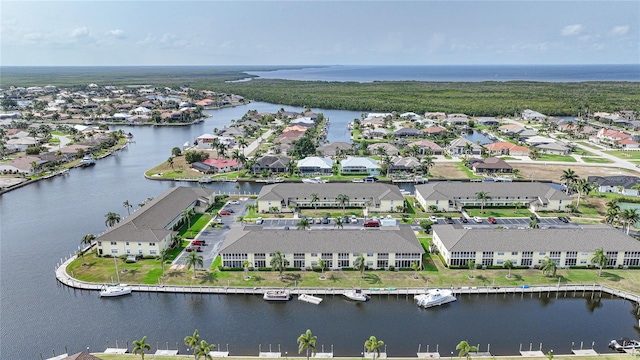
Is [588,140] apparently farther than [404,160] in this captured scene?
Yes

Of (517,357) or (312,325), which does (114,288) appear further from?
(517,357)

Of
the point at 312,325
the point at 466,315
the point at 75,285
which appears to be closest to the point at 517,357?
the point at 466,315

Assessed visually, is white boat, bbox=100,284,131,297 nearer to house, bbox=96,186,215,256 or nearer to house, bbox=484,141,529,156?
house, bbox=96,186,215,256

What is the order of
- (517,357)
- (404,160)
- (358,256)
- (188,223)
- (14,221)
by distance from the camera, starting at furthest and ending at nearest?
(404,160) → (14,221) → (188,223) → (358,256) → (517,357)

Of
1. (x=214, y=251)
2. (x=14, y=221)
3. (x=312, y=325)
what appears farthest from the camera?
(x=14, y=221)

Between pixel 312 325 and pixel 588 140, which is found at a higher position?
pixel 588 140

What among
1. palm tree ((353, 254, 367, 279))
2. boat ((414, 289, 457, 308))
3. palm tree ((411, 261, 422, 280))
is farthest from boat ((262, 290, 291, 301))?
palm tree ((411, 261, 422, 280))

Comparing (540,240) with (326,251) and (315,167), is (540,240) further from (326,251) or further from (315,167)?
(315,167)
